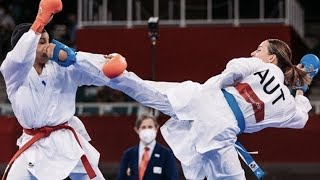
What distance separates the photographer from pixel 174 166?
7.71 metres

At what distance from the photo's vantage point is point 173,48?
37.9 ft

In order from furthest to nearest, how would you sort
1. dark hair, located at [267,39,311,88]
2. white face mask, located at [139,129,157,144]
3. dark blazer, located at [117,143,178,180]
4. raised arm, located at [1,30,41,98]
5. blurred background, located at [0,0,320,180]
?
blurred background, located at [0,0,320,180], white face mask, located at [139,129,157,144], dark blazer, located at [117,143,178,180], dark hair, located at [267,39,311,88], raised arm, located at [1,30,41,98]

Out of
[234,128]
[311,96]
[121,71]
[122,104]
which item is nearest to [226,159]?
[234,128]

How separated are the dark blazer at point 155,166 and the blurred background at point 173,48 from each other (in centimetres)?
265

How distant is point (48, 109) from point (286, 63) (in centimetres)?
161

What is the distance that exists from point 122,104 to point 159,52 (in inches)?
34.0

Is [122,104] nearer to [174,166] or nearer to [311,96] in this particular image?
[311,96]

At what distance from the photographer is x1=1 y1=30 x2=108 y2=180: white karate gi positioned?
545cm

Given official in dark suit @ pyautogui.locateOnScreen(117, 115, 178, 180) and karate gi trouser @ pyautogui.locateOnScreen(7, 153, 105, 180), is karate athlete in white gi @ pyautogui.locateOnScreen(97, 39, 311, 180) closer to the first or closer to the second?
karate gi trouser @ pyautogui.locateOnScreen(7, 153, 105, 180)

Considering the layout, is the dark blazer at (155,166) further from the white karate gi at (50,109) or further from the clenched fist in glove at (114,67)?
the clenched fist in glove at (114,67)

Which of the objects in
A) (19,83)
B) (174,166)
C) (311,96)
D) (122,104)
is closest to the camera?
(19,83)

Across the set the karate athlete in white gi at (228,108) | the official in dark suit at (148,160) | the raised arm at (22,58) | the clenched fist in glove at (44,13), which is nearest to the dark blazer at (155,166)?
the official in dark suit at (148,160)

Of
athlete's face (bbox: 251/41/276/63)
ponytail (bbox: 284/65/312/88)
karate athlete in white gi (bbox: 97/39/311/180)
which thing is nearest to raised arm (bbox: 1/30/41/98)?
karate athlete in white gi (bbox: 97/39/311/180)

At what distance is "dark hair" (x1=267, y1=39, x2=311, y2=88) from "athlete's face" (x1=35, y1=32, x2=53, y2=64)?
148 cm
